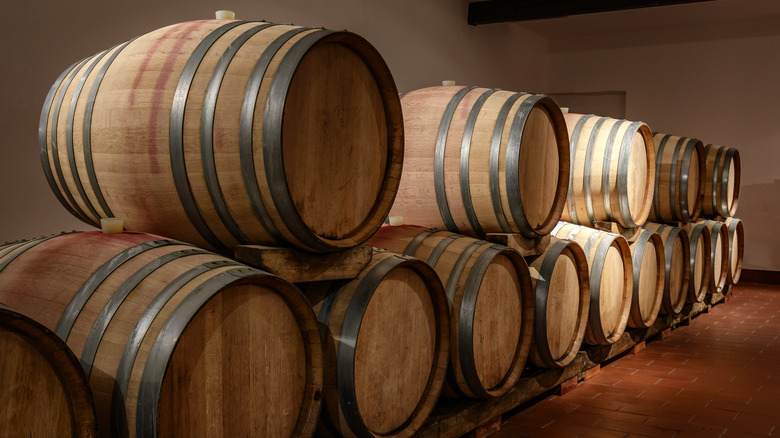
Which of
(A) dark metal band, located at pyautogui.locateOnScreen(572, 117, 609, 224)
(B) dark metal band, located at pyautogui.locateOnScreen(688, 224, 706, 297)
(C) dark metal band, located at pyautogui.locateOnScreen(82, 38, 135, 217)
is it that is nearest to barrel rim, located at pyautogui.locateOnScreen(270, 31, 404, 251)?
(C) dark metal band, located at pyautogui.locateOnScreen(82, 38, 135, 217)

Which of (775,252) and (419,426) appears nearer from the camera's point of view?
(419,426)

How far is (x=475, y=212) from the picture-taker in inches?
148

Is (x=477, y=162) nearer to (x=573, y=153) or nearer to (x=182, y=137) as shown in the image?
(x=573, y=153)

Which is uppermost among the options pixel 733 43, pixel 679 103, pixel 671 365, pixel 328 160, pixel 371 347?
pixel 733 43

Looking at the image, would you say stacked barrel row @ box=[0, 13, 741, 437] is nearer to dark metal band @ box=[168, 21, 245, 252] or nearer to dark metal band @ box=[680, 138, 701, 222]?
dark metal band @ box=[168, 21, 245, 252]

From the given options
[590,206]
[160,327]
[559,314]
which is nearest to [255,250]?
[160,327]

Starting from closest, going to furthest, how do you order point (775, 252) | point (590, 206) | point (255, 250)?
point (255, 250) → point (590, 206) → point (775, 252)

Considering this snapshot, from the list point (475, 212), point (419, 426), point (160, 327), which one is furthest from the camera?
point (475, 212)

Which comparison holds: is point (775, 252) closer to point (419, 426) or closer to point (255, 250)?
point (419, 426)

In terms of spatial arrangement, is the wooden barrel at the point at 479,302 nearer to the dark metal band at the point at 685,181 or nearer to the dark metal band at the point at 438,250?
the dark metal band at the point at 438,250

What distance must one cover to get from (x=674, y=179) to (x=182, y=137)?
5.18m

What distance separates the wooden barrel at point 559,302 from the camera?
3869mm

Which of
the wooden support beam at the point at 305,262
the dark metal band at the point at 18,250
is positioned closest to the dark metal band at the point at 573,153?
the wooden support beam at the point at 305,262

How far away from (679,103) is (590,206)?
6.43 metres
